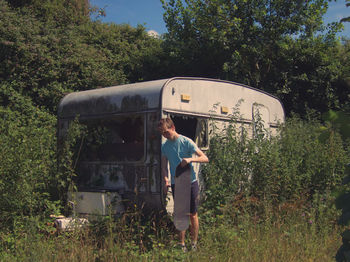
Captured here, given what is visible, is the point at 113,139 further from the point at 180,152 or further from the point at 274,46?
the point at 274,46

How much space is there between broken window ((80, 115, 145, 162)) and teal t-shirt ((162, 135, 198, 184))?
1038mm

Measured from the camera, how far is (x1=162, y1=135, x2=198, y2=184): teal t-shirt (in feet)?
16.8

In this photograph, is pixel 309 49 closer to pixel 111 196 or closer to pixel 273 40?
pixel 273 40

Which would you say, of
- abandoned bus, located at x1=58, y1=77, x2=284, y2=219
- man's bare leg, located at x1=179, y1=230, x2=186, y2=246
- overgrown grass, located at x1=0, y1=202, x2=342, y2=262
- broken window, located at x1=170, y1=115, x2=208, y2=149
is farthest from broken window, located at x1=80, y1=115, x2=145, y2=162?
man's bare leg, located at x1=179, y1=230, x2=186, y2=246

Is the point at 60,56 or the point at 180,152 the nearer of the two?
the point at 180,152

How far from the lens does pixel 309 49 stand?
1310 centimetres

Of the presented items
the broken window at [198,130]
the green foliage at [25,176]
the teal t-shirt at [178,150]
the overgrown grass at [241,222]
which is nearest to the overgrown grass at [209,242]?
the overgrown grass at [241,222]

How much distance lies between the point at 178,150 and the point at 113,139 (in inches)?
86.1

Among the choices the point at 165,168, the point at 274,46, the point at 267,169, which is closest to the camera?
the point at 165,168

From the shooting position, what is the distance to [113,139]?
7.04m

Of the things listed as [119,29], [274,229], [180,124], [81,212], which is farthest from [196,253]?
[119,29]

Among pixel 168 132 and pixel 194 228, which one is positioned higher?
pixel 168 132

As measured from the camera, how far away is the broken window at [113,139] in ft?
21.0

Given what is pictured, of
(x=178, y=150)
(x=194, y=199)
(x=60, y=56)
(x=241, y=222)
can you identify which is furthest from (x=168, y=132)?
(x=60, y=56)
